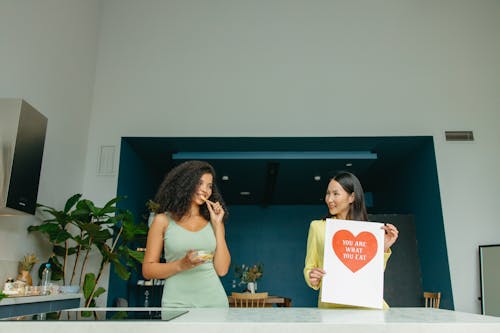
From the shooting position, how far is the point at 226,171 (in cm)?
619

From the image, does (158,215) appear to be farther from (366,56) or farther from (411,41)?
(411,41)

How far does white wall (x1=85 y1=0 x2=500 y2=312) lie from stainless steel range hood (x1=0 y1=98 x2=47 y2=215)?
1793 mm

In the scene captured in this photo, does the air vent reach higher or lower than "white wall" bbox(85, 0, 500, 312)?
lower

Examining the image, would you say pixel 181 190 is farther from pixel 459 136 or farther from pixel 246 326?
pixel 459 136

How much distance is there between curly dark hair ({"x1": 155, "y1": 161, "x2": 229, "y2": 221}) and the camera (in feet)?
5.94

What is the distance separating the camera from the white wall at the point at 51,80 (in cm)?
329

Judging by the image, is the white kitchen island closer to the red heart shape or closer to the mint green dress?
the red heart shape

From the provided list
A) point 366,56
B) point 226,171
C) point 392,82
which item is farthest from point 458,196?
point 226,171

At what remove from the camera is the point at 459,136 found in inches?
191

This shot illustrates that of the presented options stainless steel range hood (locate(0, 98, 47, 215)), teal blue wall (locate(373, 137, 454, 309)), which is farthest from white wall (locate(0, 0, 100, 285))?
teal blue wall (locate(373, 137, 454, 309))

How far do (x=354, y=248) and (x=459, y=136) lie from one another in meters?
4.01

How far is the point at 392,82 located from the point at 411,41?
63 cm

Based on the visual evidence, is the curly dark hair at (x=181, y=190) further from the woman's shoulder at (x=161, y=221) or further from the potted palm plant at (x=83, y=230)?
the potted palm plant at (x=83, y=230)

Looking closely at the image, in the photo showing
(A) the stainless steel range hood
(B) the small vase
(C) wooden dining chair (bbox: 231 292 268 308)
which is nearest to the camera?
(A) the stainless steel range hood
